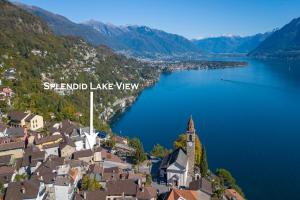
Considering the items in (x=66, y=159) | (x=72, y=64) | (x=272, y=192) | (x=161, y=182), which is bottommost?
(x=272, y=192)

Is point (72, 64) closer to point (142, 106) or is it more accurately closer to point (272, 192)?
point (142, 106)

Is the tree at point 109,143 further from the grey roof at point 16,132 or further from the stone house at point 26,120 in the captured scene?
the grey roof at point 16,132

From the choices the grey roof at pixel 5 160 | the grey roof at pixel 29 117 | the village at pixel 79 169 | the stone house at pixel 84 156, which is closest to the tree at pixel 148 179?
the village at pixel 79 169

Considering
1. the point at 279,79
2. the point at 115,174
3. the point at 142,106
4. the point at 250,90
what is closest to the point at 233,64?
the point at 279,79

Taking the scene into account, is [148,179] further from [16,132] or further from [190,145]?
[16,132]

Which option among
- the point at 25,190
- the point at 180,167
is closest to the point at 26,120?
the point at 25,190
